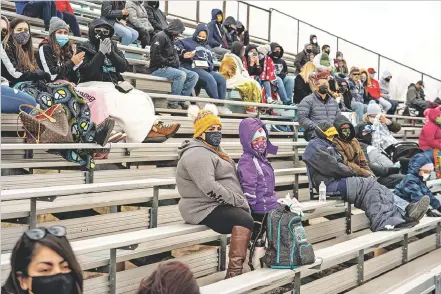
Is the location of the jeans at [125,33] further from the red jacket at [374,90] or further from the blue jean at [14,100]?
the red jacket at [374,90]

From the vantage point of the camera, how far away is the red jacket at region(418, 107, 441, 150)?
29.8 ft

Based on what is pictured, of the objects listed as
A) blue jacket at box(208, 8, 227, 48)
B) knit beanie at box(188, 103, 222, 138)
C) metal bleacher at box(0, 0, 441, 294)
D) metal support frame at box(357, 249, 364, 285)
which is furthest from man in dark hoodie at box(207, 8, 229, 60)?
knit beanie at box(188, 103, 222, 138)

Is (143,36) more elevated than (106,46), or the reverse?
(143,36)

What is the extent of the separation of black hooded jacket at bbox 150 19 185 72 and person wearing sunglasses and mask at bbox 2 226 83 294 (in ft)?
18.9

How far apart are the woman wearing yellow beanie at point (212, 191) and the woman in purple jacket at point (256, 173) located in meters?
0.16

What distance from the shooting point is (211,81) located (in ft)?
28.7

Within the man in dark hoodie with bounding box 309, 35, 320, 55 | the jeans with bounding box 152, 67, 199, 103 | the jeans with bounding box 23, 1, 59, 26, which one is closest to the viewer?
the jeans with bounding box 152, 67, 199, 103

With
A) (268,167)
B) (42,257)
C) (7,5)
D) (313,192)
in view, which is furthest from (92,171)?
(7,5)

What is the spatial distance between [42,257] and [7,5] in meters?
7.55

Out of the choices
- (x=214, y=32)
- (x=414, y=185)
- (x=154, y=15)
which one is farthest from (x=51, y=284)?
(x=214, y=32)

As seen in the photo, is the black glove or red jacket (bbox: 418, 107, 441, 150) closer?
the black glove

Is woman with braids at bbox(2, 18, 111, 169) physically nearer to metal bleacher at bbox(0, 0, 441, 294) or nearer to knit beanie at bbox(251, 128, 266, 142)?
metal bleacher at bbox(0, 0, 441, 294)

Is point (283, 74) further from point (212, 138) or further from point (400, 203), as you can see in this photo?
point (212, 138)

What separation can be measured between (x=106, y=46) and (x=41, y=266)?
4.09 m
